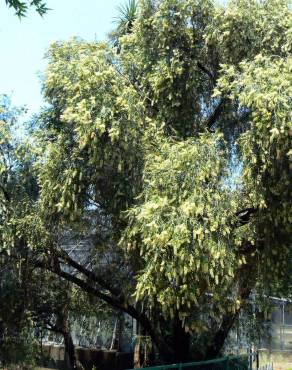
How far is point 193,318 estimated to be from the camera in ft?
36.8

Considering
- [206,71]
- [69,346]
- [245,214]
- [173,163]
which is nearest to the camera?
[173,163]

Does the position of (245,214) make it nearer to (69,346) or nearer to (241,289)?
(241,289)

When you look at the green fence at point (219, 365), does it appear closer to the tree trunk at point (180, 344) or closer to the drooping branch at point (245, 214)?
the tree trunk at point (180, 344)

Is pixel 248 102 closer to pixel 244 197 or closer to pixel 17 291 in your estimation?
pixel 244 197

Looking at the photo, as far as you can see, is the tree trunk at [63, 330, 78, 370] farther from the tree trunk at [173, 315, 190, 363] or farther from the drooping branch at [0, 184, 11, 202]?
the drooping branch at [0, 184, 11, 202]

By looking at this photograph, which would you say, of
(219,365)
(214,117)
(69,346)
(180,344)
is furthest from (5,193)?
(69,346)

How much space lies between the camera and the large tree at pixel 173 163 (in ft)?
31.7

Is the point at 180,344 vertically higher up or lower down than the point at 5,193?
lower down

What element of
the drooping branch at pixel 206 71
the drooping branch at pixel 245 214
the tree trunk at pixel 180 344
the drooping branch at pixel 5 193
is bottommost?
the tree trunk at pixel 180 344

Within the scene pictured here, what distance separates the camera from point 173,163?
10180mm

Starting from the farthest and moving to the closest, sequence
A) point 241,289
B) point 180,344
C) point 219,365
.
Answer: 1. point 180,344
2. point 241,289
3. point 219,365

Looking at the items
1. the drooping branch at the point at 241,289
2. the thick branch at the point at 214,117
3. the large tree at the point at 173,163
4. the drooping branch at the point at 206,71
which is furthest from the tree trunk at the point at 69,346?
the drooping branch at the point at 206,71

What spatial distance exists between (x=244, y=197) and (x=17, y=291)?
522 centimetres

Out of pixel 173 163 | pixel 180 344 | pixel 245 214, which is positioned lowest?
pixel 180 344
